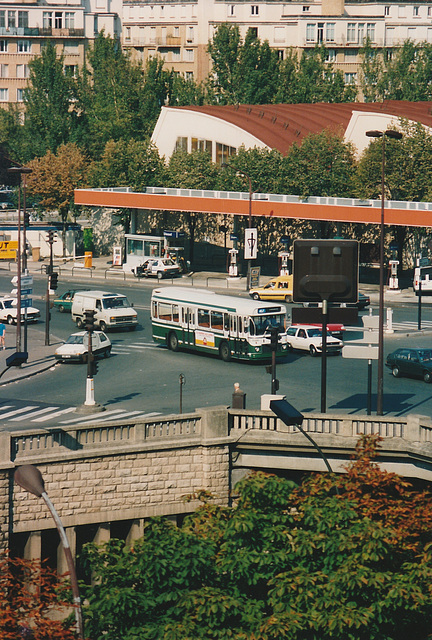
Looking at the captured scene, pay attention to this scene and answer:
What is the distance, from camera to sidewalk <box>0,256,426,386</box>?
2115 inches

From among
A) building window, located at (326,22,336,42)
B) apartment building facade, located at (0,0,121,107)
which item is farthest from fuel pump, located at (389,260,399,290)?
apartment building facade, located at (0,0,121,107)

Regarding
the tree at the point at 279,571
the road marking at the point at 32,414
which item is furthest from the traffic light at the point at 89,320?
the tree at the point at 279,571

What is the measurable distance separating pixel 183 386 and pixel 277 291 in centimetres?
2525

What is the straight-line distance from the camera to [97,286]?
79.9 m

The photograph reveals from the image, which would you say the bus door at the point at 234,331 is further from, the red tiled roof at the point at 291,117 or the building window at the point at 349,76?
the building window at the point at 349,76

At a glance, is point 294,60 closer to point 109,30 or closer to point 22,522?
point 109,30

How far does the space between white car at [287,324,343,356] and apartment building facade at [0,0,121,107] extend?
9637 cm

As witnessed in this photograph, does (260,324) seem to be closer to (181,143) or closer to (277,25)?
(181,143)

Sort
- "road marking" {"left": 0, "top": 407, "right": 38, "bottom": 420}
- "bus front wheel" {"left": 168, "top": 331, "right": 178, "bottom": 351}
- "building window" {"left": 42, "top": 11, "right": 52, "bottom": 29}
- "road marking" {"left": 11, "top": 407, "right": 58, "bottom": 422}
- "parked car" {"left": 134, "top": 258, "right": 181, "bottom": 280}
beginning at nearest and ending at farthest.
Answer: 1. "road marking" {"left": 11, "top": 407, "right": 58, "bottom": 422}
2. "road marking" {"left": 0, "top": 407, "right": 38, "bottom": 420}
3. "bus front wheel" {"left": 168, "top": 331, "right": 178, "bottom": 351}
4. "parked car" {"left": 134, "top": 258, "right": 181, "bottom": 280}
5. "building window" {"left": 42, "top": 11, "right": 52, "bottom": 29}

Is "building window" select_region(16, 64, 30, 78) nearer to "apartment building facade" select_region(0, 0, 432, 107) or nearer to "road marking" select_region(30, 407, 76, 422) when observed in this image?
"apartment building facade" select_region(0, 0, 432, 107)

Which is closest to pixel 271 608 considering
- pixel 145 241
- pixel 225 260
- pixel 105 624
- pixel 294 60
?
pixel 105 624

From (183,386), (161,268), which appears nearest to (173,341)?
(183,386)

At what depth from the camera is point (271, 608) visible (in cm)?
2673

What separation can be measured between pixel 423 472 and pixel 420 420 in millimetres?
1364
